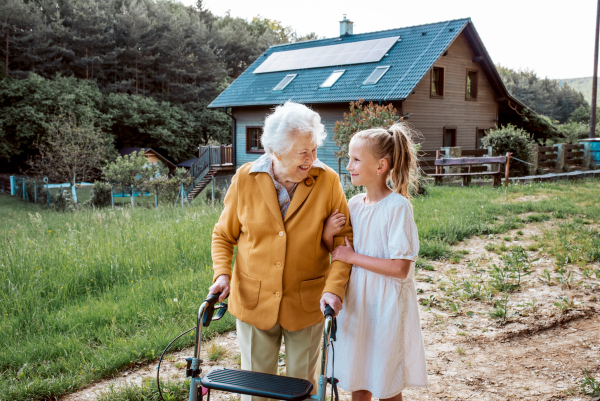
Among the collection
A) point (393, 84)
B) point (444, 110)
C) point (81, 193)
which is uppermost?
point (393, 84)

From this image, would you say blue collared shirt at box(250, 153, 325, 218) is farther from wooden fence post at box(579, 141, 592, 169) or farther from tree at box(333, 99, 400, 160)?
wooden fence post at box(579, 141, 592, 169)

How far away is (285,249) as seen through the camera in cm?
245

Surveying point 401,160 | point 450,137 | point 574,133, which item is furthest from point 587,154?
point 401,160

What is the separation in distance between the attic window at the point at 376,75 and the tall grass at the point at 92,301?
50.2 feet

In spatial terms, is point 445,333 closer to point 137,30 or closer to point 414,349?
point 414,349

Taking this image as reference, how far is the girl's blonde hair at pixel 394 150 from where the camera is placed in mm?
2537

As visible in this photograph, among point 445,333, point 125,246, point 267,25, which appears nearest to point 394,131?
point 445,333

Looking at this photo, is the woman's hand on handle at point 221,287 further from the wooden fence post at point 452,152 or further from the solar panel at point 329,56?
the solar panel at point 329,56

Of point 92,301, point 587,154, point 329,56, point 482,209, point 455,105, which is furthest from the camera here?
point 329,56

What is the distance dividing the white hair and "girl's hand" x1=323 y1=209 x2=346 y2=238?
40 centimetres

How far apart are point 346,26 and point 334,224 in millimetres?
24858

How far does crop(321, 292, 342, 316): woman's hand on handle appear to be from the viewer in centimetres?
233

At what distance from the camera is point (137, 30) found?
1761 inches

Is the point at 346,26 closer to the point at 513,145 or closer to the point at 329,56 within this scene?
the point at 329,56
